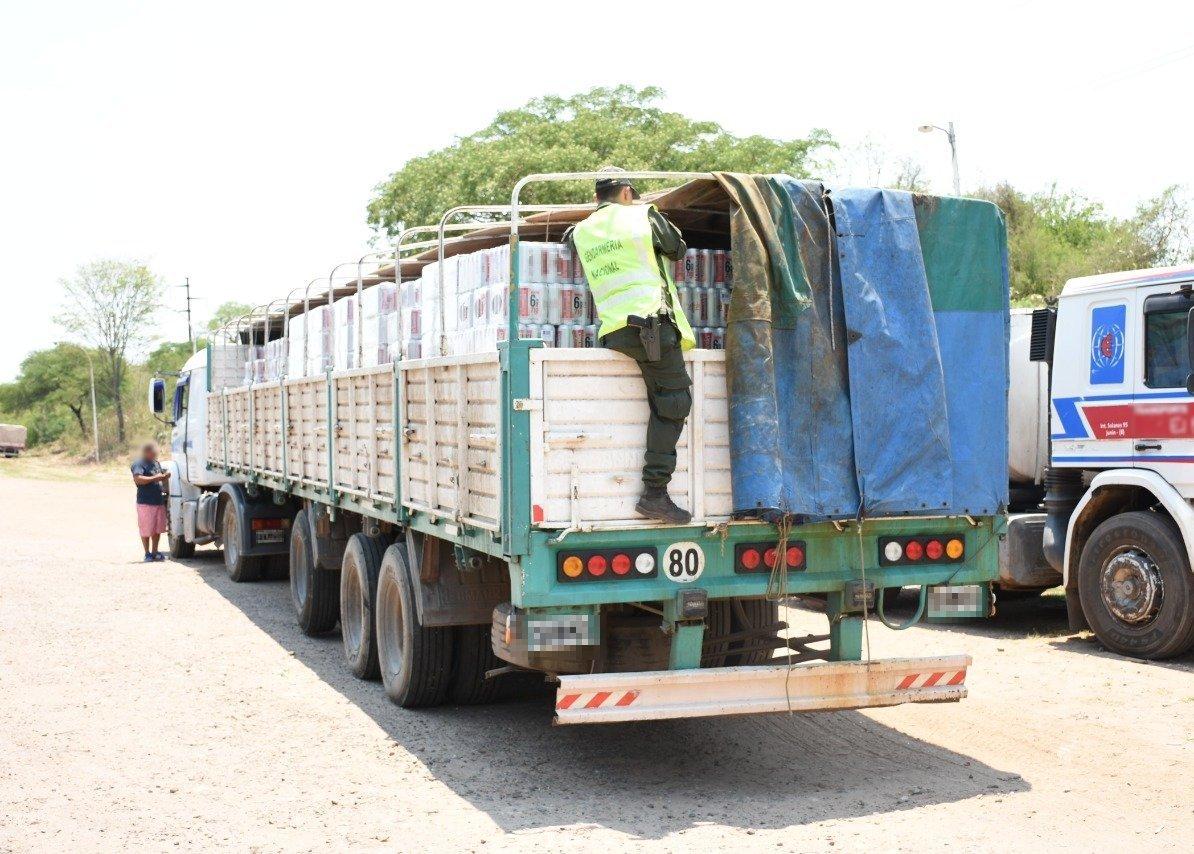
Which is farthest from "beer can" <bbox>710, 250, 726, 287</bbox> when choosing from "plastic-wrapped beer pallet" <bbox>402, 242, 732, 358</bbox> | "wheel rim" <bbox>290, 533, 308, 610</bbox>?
"wheel rim" <bbox>290, 533, 308, 610</bbox>

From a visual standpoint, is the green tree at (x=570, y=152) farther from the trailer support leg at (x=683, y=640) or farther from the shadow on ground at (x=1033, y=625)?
the trailer support leg at (x=683, y=640)

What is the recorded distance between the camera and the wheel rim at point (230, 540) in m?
14.1

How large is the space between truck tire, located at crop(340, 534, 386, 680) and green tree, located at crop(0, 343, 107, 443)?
57608mm

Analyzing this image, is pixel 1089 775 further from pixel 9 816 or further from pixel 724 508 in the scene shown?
pixel 9 816

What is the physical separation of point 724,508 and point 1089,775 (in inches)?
88.7

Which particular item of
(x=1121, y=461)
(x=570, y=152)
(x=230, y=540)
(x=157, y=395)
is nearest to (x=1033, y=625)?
(x=1121, y=461)

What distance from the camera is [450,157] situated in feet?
99.6

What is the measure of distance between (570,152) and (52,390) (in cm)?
5044

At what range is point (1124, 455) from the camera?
917 centimetres

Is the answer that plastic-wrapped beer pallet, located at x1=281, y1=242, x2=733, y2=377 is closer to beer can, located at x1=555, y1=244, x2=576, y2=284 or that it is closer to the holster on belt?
beer can, located at x1=555, y1=244, x2=576, y2=284

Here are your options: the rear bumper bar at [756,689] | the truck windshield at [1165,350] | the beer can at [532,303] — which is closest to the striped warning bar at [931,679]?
the rear bumper bar at [756,689]

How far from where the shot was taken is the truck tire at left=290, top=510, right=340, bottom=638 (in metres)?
10.4

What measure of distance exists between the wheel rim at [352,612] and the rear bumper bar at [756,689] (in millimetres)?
3345

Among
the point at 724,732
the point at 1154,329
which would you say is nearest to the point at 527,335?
the point at 724,732
